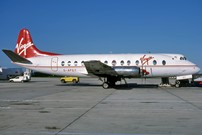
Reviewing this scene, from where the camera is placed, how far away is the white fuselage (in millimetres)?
28156

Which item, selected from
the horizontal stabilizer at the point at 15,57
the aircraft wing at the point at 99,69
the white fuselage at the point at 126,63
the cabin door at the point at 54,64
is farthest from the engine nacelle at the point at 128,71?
the horizontal stabilizer at the point at 15,57

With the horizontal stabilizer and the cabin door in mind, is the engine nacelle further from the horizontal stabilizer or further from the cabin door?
the horizontal stabilizer

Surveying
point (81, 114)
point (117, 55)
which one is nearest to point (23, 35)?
point (117, 55)

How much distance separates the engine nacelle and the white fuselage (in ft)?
5.67

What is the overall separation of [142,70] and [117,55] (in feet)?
10.9

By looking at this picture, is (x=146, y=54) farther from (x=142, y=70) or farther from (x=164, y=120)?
(x=164, y=120)

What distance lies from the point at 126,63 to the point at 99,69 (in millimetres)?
3149

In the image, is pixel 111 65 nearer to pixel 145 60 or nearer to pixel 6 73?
pixel 145 60

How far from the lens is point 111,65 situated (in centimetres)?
2903

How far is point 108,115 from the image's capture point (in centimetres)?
1088

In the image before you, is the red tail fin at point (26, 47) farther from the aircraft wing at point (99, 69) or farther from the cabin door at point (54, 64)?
the aircraft wing at point (99, 69)

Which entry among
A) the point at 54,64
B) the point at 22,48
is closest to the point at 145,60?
the point at 54,64

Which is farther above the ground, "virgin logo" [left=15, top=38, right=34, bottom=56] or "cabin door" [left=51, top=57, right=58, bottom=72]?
"virgin logo" [left=15, top=38, right=34, bottom=56]

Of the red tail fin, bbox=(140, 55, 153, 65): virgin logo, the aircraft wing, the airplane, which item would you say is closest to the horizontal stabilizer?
the airplane
